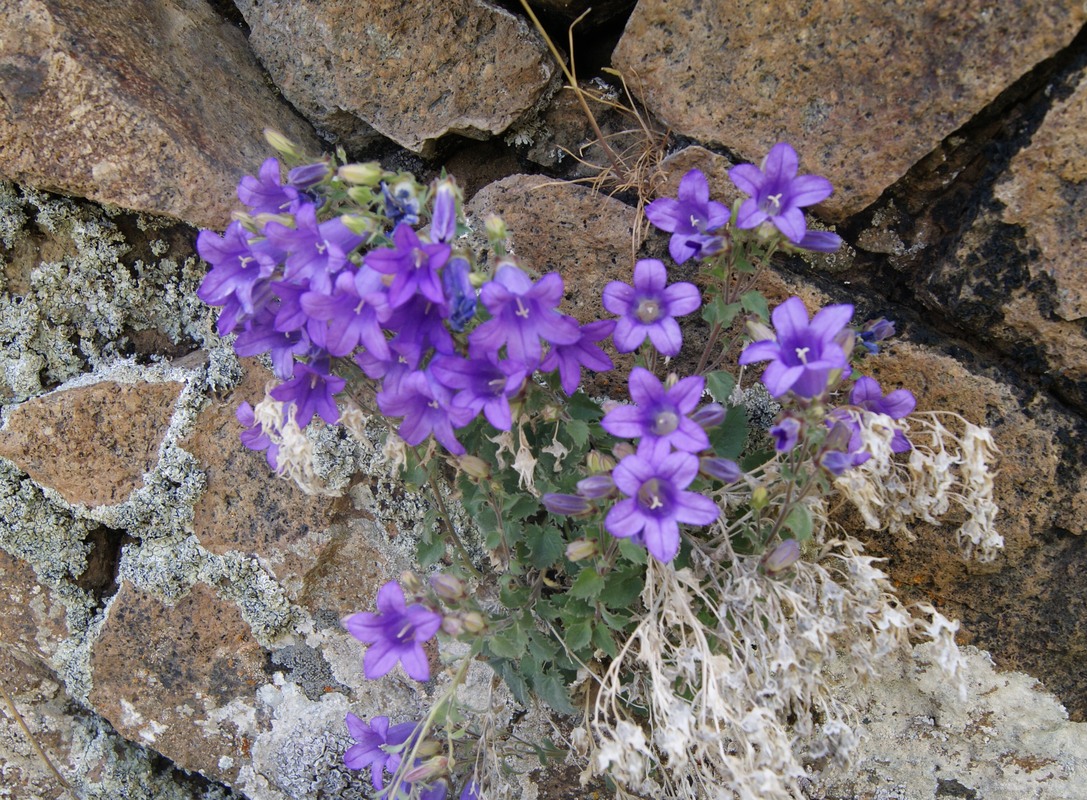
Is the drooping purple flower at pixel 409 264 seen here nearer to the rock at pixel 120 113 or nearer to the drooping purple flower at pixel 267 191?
the drooping purple flower at pixel 267 191

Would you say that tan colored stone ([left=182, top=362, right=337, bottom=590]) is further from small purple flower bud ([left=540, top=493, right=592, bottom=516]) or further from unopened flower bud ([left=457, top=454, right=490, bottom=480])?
small purple flower bud ([left=540, top=493, right=592, bottom=516])

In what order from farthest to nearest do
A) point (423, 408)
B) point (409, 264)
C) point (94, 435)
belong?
point (94, 435) < point (423, 408) < point (409, 264)

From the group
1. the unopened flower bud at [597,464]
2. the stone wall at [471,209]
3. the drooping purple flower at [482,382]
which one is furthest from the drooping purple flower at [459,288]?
the stone wall at [471,209]

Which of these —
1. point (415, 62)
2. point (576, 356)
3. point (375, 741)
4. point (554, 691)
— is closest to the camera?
point (576, 356)

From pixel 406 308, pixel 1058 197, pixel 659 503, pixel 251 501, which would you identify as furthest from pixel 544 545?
pixel 1058 197

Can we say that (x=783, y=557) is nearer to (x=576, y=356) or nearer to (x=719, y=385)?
(x=719, y=385)

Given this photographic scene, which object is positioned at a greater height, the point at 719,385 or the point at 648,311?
the point at 648,311

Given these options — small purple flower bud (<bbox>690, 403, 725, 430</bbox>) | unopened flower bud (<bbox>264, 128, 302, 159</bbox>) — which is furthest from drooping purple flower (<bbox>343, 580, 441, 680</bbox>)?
unopened flower bud (<bbox>264, 128, 302, 159</bbox>)
